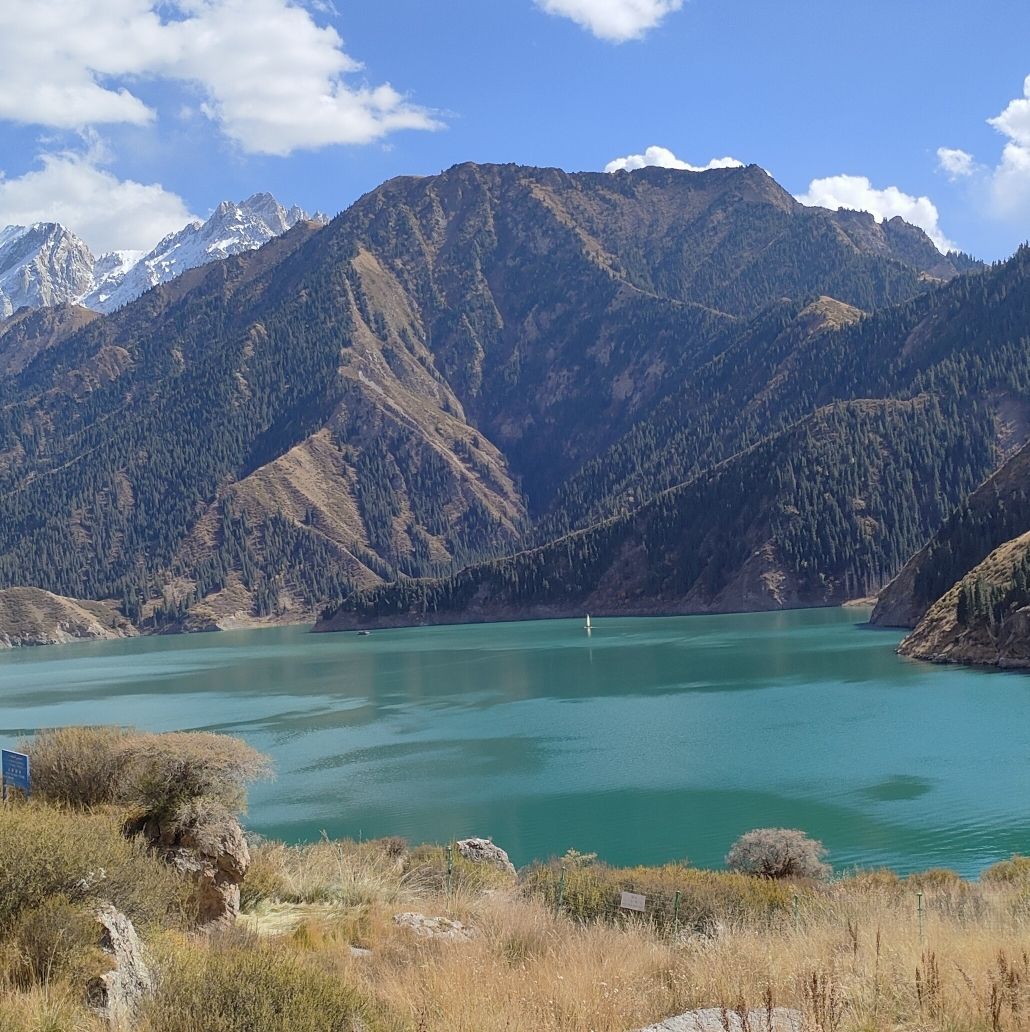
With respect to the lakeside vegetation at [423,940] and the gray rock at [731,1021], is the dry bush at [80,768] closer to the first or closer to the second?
the lakeside vegetation at [423,940]

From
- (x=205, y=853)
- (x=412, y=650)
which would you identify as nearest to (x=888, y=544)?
(x=412, y=650)

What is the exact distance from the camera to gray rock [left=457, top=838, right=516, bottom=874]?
861 inches

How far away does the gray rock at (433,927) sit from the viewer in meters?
12.0

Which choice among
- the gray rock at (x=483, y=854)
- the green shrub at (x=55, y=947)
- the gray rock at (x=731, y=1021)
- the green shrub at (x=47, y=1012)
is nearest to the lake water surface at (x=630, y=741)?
the gray rock at (x=483, y=854)

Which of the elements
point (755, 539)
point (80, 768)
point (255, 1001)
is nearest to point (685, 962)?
point (255, 1001)

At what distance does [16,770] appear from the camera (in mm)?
14305

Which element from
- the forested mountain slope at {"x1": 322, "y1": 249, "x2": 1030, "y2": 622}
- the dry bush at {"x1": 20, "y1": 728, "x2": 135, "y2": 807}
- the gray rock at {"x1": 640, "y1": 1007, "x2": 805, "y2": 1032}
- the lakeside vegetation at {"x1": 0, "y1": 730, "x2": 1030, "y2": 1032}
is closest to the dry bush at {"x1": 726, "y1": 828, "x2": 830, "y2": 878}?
the lakeside vegetation at {"x1": 0, "y1": 730, "x2": 1030, "y2": 1032}

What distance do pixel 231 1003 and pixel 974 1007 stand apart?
4928 millimetres

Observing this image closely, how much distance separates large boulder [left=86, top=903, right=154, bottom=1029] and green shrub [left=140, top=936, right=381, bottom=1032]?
0.19 m

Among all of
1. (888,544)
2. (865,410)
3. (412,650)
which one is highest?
(865,410)

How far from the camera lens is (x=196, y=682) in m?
86.1

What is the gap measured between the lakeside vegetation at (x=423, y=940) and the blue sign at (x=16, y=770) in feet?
1.82

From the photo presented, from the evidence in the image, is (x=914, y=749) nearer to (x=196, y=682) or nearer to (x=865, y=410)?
(x=196, y=682)

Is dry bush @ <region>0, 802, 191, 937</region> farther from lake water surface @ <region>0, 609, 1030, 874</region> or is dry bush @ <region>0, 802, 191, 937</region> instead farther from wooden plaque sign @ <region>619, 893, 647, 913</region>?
lake water surface @ <region>0, 609, 1030, 874</region>
